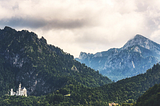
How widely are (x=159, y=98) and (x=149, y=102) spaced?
10.4 metres

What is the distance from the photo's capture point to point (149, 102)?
184m

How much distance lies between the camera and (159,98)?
176375 mm
